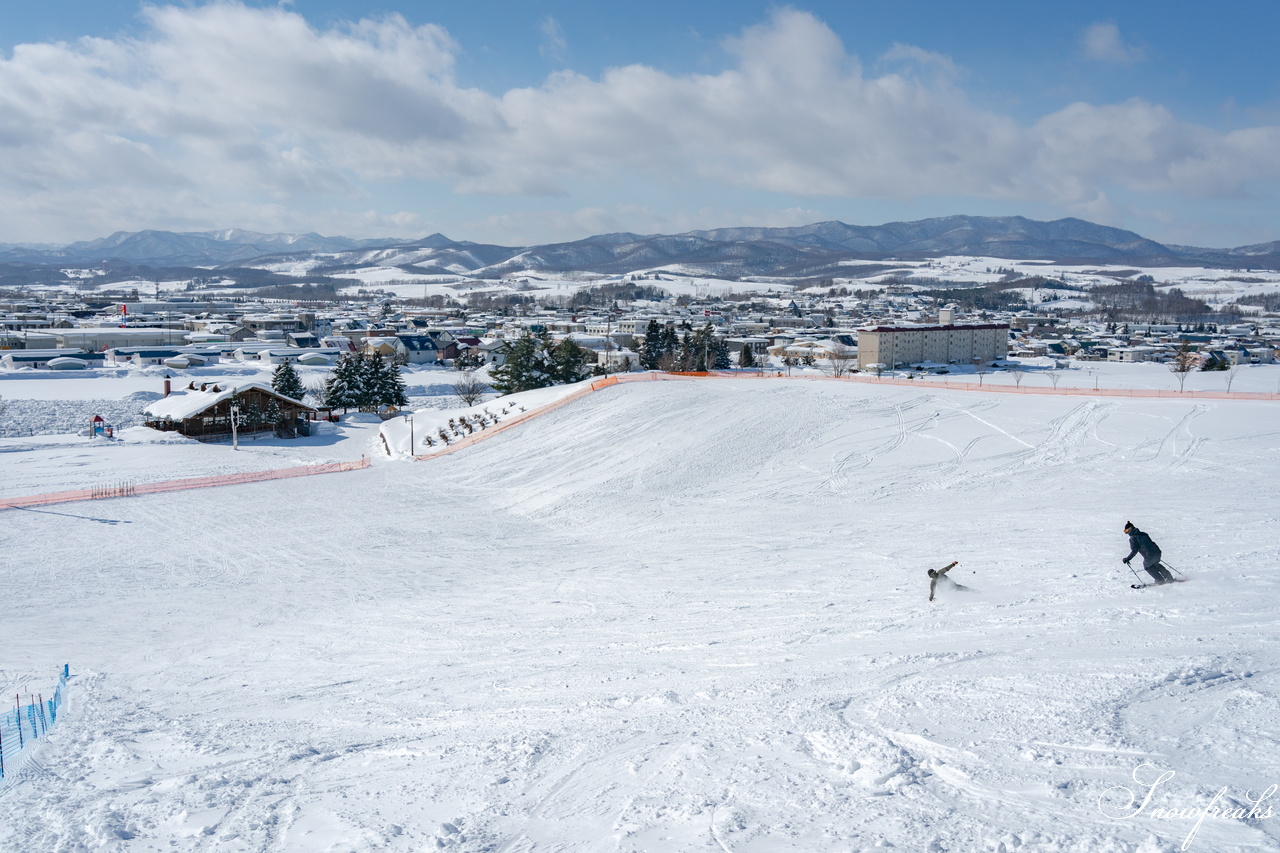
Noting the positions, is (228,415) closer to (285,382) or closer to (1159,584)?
(285,382)

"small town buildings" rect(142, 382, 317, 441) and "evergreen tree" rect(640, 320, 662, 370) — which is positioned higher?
"evergreen tree" rect(640, 320, 662, 370)

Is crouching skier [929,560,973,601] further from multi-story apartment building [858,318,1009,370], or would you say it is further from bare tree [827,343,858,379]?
multi-story apartment building [858,318,1009,370]

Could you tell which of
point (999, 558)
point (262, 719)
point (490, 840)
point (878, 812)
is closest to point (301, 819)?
point (490, 840)

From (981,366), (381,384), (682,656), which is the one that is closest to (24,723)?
(682,656)

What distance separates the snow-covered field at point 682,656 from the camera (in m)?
5.01

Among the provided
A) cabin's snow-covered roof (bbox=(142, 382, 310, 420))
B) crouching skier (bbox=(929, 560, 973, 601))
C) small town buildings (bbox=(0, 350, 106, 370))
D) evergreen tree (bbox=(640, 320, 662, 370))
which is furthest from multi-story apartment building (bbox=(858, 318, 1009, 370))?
small town buildings (bbox=(0, 350, 106, 370))

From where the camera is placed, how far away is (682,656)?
8.50 meters

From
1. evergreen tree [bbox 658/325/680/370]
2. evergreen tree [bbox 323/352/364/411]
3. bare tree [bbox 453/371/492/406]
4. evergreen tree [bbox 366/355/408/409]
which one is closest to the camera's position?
evergreen tree [bbox 323/352/364/411]

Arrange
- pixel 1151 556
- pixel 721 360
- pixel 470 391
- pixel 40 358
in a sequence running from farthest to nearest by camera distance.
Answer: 1. pixel 721 360
2. pixel 40 358
3. pixel 470 391
4. pixel 1151 556

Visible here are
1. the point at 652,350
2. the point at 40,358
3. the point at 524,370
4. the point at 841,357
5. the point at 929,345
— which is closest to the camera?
the point at 524,370

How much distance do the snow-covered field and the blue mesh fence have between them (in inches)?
7.1

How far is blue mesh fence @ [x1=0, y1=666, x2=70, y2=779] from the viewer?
21.3 feet

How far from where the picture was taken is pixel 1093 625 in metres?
7.89

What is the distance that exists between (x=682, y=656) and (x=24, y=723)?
20.6ft
